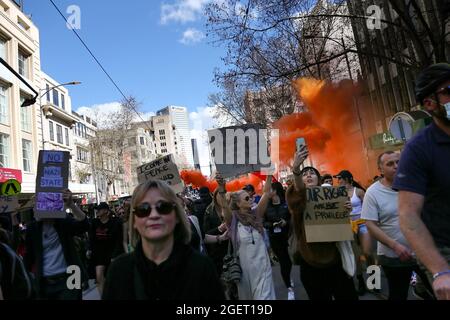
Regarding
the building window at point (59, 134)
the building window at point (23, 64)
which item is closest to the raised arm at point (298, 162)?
the building window at point (23, 64)

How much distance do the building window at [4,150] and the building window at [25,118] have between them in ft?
7.92

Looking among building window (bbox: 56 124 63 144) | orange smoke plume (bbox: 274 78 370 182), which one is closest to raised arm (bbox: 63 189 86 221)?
orange smoke plume (bbox: 274 78 370 182)

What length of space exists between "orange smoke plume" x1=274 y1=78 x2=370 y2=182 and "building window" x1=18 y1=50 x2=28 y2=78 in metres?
19.7

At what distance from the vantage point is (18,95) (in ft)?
95.0

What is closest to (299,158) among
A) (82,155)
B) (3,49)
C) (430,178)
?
(430,178)

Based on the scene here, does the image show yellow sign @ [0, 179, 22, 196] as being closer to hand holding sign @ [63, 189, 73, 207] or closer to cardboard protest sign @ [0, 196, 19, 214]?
cardboard protest sign @ [0, 196, 19, 214]

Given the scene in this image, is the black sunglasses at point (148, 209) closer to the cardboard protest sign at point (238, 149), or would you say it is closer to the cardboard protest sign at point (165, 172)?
the cardboard protest sign at point (238, 149)

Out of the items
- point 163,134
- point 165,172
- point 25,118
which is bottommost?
point 165,172

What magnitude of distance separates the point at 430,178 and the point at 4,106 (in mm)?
30792

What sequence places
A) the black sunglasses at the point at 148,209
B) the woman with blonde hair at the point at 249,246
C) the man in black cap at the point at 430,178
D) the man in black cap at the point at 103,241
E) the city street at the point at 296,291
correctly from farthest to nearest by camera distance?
the man in black cap at the point at 103,241 → the city street at the point at 296,291 → the woman with blonde hair at the point at 249,246 → the black sunglasses at the point at 148,209 → the man in black cap at the point at 430,178

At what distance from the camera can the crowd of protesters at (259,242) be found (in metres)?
2.05

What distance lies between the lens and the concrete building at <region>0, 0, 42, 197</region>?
27.5 metres

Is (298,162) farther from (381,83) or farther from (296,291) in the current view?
(381,83)
